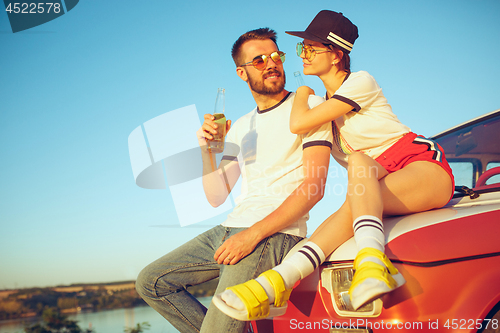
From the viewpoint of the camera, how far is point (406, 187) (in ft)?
6.11

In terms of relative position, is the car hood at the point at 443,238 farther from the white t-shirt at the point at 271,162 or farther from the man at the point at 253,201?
the white t-shirt at the point at 271,162

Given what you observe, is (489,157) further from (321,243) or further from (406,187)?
(321,243)

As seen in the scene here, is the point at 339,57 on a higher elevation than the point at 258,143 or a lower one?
higher

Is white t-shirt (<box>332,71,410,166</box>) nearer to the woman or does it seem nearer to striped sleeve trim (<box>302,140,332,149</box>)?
the woman

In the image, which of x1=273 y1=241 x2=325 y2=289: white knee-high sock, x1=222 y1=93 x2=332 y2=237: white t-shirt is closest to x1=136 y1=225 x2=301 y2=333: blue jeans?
x1=222 y1=93 x2=332 y2=237: white t-shirt

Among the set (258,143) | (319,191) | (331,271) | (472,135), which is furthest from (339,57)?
(331,271)

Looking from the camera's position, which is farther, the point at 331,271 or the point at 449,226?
the point at 331,271

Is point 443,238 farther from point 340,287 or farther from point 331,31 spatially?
point 331,31

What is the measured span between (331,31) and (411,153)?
1.11 m

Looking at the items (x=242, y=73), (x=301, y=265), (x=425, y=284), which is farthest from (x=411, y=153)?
(x=242, y=73)

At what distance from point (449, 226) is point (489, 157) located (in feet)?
5.63

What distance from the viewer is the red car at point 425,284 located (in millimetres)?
1415

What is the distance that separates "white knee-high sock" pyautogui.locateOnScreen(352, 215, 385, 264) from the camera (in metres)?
1.51

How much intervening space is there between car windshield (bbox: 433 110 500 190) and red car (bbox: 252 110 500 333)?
4.50 ft
